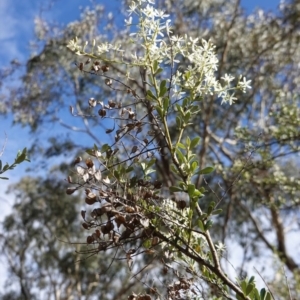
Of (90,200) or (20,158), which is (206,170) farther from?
(20,158)

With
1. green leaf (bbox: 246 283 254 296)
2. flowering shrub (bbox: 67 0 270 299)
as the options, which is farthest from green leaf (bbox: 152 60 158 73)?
green leaf (bbox: 246 283 254 296)

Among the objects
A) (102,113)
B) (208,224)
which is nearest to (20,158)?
(102,113)

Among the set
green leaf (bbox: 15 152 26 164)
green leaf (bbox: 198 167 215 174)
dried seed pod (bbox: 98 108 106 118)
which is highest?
dried seed pod (bbox: 98 108 106 118)

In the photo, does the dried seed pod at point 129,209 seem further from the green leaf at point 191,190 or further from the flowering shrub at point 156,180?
the green leaf at point 191,190

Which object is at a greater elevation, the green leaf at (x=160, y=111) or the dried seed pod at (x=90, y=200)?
the green leaf at (x=160, y=111)

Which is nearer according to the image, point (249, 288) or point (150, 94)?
point (249, 288)

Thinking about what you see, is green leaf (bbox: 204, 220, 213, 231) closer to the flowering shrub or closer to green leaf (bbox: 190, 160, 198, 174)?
the flowering shrub

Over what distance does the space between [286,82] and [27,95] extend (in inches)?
191

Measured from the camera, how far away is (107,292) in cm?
1381

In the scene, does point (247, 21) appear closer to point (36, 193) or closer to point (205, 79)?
point (36, 193)

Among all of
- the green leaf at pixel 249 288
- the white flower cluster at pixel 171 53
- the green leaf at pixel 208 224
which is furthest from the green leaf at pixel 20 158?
the green leaf at pixel 249 288

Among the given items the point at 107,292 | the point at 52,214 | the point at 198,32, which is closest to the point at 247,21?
the point at 198,32

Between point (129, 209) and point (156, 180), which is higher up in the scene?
point (156, 180)

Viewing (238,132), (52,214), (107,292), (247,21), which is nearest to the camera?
(238,132)
